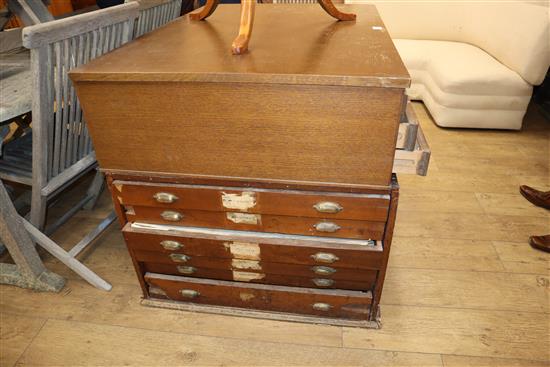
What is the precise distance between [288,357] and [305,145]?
0.72 metres

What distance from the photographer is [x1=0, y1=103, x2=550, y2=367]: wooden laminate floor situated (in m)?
1.17

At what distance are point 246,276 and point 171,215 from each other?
0.33 meters

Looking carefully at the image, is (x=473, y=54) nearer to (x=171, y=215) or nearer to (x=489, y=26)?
(x=489, y=26)

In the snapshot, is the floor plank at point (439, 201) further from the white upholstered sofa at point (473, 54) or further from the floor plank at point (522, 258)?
the white upholstered sofa at point (473, 54)

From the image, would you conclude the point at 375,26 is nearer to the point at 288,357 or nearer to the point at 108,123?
the point at 108,123

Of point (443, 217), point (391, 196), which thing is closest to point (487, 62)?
point (443, 217)

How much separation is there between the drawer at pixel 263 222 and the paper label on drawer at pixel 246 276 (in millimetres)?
195

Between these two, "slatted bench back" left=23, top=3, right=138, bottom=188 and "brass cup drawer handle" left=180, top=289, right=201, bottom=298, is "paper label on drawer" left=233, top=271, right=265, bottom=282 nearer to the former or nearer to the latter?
"brass cup drawer handle" left=180, top=289, right=201, bottom=298

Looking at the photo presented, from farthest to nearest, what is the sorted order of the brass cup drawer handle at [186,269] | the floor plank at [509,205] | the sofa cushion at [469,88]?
1. the sofa cushion at [469,88]
2. the floor plank at [509,205]
3. the brass cup drawer handle at [186,269]

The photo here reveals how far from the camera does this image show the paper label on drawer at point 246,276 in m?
1.18

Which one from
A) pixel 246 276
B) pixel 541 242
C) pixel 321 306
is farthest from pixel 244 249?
pixel 541 242

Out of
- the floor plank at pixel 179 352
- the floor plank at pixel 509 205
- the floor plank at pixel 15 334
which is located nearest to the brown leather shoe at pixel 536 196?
the floor plank at pixel 509 205

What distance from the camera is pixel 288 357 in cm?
117

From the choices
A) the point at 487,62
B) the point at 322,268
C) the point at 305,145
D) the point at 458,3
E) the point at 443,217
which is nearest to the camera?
the point at 305,145
